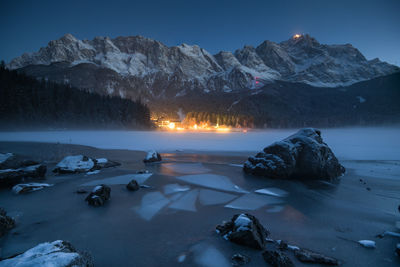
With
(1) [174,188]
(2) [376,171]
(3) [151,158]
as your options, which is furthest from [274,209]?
(3) [151,158]

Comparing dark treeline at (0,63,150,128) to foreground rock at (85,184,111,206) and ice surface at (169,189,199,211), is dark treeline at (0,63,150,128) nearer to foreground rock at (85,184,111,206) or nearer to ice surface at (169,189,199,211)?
foreground rock at (85,184,111,206)

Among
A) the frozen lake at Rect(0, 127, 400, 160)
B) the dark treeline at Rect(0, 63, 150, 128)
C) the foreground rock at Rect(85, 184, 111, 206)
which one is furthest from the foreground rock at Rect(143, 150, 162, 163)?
the dark treeline at Rect(0, 63, 150, 128)

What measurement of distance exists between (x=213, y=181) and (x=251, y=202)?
4.30 metres

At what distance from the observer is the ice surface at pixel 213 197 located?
10039 millimetres

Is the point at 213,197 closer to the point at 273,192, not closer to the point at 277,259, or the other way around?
the point at 273,192

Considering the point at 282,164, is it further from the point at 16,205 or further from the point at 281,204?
the point at 16,205

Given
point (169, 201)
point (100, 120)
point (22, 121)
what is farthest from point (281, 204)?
point (100, 120)

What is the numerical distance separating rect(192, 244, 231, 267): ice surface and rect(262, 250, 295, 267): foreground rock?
107 centimetres

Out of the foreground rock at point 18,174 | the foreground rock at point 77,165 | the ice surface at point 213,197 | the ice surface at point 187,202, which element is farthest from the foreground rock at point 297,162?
the foreground rock at point 18,174

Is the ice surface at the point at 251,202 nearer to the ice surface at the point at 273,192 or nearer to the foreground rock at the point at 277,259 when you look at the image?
the ice surface at the point at 273,192

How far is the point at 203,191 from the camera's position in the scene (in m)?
11.8

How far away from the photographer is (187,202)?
32.9 ft

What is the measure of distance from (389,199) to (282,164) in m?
6.13

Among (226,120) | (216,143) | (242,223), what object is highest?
(226,120)
